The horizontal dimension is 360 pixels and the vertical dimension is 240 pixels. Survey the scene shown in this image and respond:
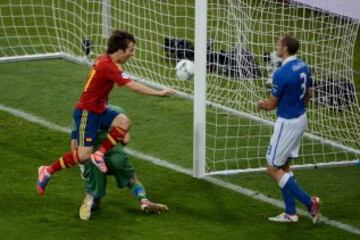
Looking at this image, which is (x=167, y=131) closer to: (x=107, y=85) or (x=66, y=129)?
(x=66, y=129)

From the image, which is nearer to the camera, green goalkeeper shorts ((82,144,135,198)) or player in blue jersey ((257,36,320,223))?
player in blue jersey ((257,36,320,223))

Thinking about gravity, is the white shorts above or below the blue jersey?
below

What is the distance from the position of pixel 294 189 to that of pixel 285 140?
48 cm

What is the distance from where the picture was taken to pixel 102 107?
11258mm

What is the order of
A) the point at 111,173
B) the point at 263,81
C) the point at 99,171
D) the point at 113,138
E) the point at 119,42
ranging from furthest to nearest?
the point at 263,81, the point at 111,173, the point at 99,171, the point at 113,138, the point at 119,42

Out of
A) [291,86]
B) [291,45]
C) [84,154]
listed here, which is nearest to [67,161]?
[84,154]

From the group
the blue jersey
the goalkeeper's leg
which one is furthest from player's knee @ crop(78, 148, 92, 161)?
the blue jersey

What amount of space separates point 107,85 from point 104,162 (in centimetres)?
74

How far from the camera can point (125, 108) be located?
15641 millimetres

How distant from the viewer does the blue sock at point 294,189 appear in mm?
11102

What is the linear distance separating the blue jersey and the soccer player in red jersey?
1.06 metres

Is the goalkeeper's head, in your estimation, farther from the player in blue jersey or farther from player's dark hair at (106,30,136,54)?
the player in blue jersey

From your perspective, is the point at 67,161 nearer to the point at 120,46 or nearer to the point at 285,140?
the point at 120,46

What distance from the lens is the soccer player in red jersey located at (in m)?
11.1
